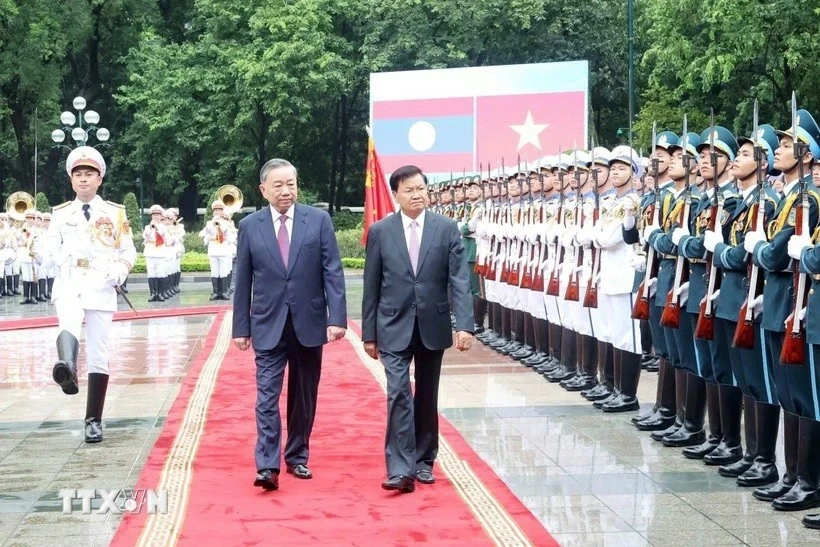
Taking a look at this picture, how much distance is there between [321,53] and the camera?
41.1 m

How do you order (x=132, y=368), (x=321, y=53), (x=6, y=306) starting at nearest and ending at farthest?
(x=132, y=368) < (x=6, y=306) < (x=321, y=53)

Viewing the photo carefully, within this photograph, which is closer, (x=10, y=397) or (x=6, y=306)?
(x=10, y=397)

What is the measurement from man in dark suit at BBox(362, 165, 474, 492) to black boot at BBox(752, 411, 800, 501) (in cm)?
172

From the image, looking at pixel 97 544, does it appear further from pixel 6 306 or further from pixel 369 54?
pixel 369 54

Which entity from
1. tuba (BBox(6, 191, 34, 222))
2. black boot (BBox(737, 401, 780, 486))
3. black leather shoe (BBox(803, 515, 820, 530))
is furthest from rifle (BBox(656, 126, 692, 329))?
tuba (BBox(6, 191, 34, 222))

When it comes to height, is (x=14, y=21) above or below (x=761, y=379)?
above

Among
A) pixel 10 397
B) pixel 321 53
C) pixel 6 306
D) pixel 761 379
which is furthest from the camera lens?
pixel 321 53

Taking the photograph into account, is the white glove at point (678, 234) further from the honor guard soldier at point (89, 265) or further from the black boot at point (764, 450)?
the honor guard soldier at point (89, 265)

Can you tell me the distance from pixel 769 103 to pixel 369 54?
14889mm

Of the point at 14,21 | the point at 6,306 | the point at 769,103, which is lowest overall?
the point at 6,306

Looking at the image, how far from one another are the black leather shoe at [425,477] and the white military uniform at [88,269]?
2.62 metres

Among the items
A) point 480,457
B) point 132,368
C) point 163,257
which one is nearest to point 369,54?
point 163,257

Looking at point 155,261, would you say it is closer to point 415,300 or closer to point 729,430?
point 415,300

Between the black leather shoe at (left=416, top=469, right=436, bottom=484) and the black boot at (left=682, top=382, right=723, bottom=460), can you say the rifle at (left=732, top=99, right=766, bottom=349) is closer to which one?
the black boot at (left=682, top=382, right=723, bottom=460)
